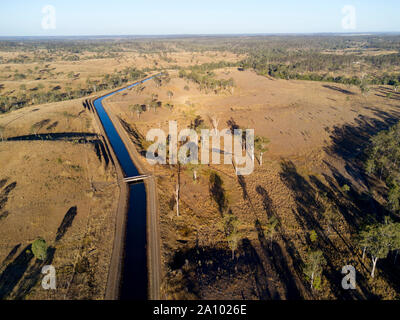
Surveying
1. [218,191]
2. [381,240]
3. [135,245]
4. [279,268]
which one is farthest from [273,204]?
[135,245]

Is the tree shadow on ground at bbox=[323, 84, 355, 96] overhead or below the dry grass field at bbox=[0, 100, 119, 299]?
overhead

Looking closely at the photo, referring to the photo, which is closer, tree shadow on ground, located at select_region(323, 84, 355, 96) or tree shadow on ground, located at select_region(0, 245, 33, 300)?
tree shadow on ground, located at select_region(0, 245, 33, 300)

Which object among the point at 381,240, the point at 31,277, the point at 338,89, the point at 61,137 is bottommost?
the point at 31,277

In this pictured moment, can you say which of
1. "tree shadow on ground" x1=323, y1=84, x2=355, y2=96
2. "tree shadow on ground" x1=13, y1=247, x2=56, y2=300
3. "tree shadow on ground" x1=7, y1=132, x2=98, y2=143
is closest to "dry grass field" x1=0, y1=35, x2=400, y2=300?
"tree shadow on ground" x1=13, y1=247, x2=56, y2=300

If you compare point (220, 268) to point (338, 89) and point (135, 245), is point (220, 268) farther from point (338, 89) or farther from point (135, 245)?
point (338, 89)

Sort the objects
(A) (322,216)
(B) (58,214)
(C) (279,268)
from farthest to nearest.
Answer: (B) (58,214) → (A) (322,216) → (C) (279,268)

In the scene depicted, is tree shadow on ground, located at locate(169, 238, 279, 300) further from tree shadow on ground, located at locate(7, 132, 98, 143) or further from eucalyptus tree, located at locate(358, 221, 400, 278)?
tree shadow on ground, located at locate(7, 132, 98, 143)

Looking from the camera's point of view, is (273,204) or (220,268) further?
(273,204)

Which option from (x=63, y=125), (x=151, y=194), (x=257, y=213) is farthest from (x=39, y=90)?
(x=257, y=213)

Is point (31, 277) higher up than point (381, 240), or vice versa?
point (381, 240)

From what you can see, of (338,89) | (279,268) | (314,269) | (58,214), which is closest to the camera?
(314,269)

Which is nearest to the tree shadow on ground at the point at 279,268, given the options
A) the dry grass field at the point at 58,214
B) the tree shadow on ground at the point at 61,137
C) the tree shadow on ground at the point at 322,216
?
the tree shadow on ground at the point at 322,216

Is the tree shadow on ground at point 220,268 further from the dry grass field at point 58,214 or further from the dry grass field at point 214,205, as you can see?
the dry grass field at point 58,214
